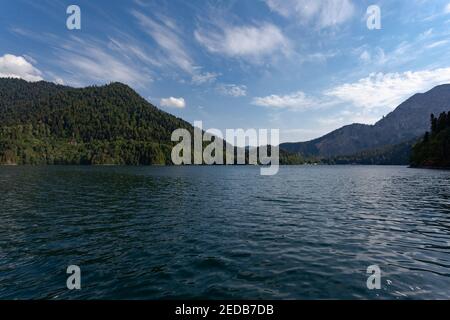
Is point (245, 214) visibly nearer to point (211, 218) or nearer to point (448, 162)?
point (211, 218)

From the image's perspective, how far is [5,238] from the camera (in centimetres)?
2609

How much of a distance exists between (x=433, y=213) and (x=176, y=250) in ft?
124

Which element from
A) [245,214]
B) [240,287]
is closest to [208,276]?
[240,287]

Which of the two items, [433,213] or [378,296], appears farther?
[433,213]

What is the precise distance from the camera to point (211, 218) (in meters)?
35.9

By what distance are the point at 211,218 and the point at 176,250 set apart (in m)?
13.3
